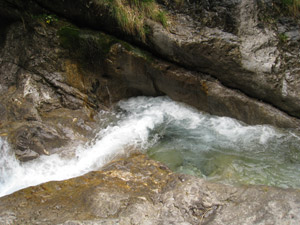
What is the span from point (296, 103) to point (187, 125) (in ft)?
6.29

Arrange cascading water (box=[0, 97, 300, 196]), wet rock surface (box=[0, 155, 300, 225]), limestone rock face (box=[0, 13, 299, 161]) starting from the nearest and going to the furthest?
wet rock surface (box=[0, 155, 300, 225])
cascading water (box=[0, 97, 300, 196])
limestone rock face (box=[0, 13, 299, 161])

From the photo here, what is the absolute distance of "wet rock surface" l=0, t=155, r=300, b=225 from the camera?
2625 mm

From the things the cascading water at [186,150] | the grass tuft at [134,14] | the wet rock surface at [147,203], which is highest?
the grass tuft at [134,14]

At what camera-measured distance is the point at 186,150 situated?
174 inches

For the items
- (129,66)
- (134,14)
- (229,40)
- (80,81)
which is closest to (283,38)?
(229,40)

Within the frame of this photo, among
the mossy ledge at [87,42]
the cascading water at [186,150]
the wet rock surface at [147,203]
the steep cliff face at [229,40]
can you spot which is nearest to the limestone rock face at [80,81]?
the mossy ledge at [87,42]

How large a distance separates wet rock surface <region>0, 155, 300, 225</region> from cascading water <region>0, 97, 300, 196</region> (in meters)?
0.70

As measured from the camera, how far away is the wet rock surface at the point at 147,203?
8.61 feet

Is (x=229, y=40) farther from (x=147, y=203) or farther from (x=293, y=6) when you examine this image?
(x=147, y=203)

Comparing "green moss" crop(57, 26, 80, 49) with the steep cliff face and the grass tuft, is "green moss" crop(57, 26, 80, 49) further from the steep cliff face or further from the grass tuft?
the grass tuft

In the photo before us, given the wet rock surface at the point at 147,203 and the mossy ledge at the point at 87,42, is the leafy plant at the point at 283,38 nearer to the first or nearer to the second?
the mossy ledge at the point at 87,42

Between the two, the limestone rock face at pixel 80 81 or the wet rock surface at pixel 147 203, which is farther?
the limestone rock face at pixel 80 81

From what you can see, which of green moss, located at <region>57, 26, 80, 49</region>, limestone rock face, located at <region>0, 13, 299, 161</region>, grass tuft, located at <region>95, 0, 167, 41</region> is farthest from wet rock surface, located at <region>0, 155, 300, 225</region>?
green moss, located at <region>57, 26, 80, 49</region>

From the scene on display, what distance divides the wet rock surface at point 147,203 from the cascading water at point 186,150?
0.70 metres
